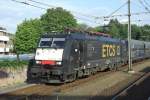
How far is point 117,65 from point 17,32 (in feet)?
133

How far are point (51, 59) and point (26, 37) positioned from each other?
51.5 m

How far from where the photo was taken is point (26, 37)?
244ft

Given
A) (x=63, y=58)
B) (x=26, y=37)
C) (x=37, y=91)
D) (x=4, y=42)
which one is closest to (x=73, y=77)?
(x=63, y=58)

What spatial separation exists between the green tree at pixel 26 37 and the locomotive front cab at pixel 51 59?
47.8 meters

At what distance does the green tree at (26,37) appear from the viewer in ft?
240

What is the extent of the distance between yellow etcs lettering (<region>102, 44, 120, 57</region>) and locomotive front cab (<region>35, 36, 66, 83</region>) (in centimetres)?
884

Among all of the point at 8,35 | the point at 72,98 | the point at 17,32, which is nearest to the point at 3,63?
the point at 72,98

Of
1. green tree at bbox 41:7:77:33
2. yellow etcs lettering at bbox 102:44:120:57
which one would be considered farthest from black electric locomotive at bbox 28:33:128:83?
green tree at bbox 41:7:77:33

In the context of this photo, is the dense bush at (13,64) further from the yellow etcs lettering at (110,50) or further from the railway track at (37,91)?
the yellow etcs lettering at (110,50)

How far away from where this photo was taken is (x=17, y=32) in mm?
76500

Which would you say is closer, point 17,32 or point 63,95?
point 63,95

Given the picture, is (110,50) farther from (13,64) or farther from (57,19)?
(57,19)

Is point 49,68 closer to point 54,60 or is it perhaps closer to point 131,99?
point 54,60

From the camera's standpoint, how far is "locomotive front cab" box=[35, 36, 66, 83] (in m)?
23.2
